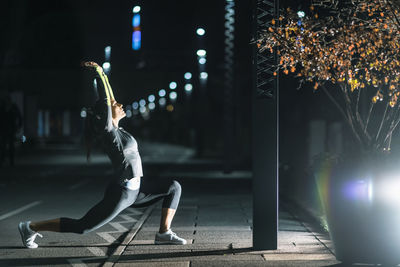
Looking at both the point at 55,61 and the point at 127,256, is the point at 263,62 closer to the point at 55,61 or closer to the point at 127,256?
the point at 127,256

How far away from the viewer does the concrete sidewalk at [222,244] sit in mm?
7589

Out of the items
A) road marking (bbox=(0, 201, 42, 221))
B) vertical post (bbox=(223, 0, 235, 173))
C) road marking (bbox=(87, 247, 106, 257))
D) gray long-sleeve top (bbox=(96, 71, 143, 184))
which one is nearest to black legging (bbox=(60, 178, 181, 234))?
gray long-sleeve top (bbox=(96, 71, 143, 184))

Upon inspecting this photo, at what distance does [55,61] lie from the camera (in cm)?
4078

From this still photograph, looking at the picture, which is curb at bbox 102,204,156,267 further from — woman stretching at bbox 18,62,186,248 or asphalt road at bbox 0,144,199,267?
woman stretching at bbox 18,62,186,248

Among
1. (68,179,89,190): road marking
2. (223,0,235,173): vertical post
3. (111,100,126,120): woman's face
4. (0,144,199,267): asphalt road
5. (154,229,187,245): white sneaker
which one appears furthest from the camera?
(223,0,235,173): vertical post

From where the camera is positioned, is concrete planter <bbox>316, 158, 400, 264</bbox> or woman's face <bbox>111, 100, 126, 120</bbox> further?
woman's face <bbox>111, 100, 126, 120</bbox>

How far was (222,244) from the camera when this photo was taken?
8.74 meters

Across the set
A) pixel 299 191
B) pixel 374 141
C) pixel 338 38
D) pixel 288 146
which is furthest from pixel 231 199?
pixel 288 146

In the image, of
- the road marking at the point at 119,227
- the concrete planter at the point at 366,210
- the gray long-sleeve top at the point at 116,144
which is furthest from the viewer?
the road marking at the point at 119,227

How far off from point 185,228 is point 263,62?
316cm

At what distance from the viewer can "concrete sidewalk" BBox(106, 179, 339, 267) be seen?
7.59m

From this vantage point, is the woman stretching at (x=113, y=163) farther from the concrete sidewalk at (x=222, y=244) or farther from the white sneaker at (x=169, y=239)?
the white sneaker at (x=169, y=239)

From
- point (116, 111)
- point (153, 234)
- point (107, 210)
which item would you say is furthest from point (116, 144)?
point (153, 234)

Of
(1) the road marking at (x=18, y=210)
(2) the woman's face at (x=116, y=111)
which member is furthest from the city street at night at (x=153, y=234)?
(2) the woman's face at (x=116, y=111)
